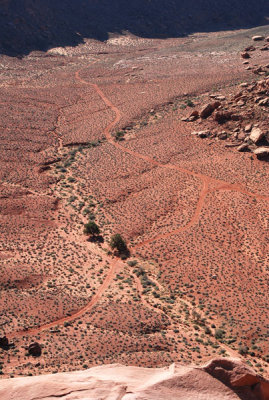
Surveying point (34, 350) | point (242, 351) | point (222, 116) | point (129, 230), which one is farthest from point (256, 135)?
point (34, 350)

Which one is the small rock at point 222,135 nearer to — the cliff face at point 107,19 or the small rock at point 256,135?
the small rock at point 256,135

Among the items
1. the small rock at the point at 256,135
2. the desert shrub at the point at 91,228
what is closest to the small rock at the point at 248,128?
the small rock at the point at 256,135

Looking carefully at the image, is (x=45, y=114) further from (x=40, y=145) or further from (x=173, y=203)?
(x=173, y=203)

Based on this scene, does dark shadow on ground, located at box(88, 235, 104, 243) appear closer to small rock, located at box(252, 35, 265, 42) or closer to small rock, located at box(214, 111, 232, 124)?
small rock, located at box(214, 111, 232, 124)

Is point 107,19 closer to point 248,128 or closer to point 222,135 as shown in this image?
point 222,135

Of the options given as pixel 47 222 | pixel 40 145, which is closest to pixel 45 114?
pixel 40 145

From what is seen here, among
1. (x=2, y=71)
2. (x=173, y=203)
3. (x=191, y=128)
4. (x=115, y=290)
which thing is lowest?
(x=115, y=290)
